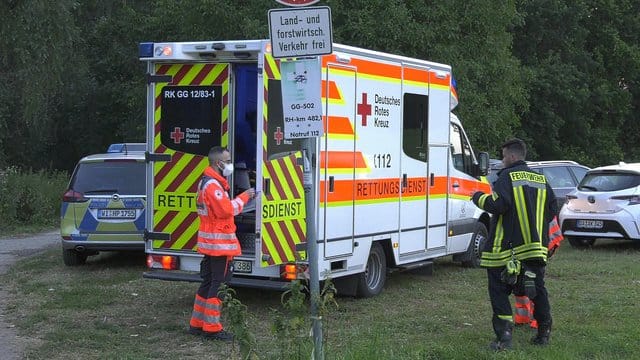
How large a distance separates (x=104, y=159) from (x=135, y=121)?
18.6 metres

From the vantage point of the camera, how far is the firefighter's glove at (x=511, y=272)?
7121 mm

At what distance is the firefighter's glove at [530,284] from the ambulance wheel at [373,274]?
9.28 feet

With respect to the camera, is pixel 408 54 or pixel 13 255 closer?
pixel 13 255

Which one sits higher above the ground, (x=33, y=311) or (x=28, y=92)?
(x=28, y=92)

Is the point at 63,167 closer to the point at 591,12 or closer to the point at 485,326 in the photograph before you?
the point at 591,12

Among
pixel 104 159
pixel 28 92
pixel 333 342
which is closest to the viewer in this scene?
pixel 333 342

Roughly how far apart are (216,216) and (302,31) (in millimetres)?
2700

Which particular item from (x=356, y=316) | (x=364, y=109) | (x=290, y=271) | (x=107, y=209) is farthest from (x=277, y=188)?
(x=107, y=209)

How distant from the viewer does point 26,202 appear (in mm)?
20391

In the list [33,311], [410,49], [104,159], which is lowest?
[33,311]

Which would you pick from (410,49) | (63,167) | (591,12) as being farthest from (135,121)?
(591,12)

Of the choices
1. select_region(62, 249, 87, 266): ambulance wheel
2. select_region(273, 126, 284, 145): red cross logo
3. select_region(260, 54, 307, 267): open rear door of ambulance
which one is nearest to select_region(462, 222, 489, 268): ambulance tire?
select_region(260, 54, 307, 267): open rear door of ambulance

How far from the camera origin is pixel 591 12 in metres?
36.9

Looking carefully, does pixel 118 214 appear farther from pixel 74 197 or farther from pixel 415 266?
pixel 415 266
